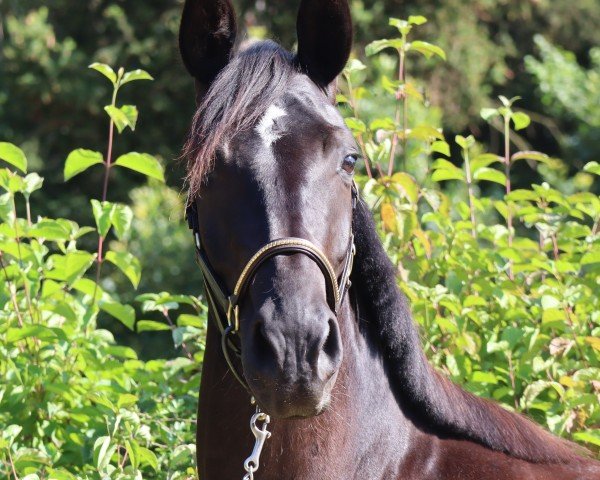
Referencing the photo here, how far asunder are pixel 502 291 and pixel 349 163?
4.20 feet

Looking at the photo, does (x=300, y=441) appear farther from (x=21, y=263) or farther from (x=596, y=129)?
(x=596, y=129)

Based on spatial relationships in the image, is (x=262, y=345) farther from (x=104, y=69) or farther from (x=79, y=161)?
Answer: (x=104, y=69)

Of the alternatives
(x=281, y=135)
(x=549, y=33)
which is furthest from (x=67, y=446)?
(x=549, y=33)

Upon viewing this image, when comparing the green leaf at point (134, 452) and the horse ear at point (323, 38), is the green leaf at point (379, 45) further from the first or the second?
the green leaf at point (134, 452)

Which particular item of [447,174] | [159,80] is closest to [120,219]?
[447,174]

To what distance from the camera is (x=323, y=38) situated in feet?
8.61

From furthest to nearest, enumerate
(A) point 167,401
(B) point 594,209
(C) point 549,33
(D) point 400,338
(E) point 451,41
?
1. (C) point 549,33
2. (E) point 451,41
3. (B) point 594,209
4. (A) point 167,401
5. (D) point 400,338

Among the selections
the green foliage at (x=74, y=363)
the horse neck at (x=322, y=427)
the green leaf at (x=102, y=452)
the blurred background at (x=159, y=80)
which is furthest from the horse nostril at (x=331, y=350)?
the blurred background at (x=159, y=80)

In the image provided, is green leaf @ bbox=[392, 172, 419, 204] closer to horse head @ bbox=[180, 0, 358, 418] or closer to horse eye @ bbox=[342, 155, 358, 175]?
horse head @ bbox=[180, 0, 358, 418]

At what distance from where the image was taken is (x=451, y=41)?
46.7ft

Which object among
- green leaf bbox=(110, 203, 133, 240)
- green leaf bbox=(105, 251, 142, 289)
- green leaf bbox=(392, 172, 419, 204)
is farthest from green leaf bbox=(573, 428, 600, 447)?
green leaf bbox=(110, 203, 133, 240)

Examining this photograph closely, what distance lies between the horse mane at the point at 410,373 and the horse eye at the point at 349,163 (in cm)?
16

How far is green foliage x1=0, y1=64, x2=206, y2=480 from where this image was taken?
10.5ft

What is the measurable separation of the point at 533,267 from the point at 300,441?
153cm
